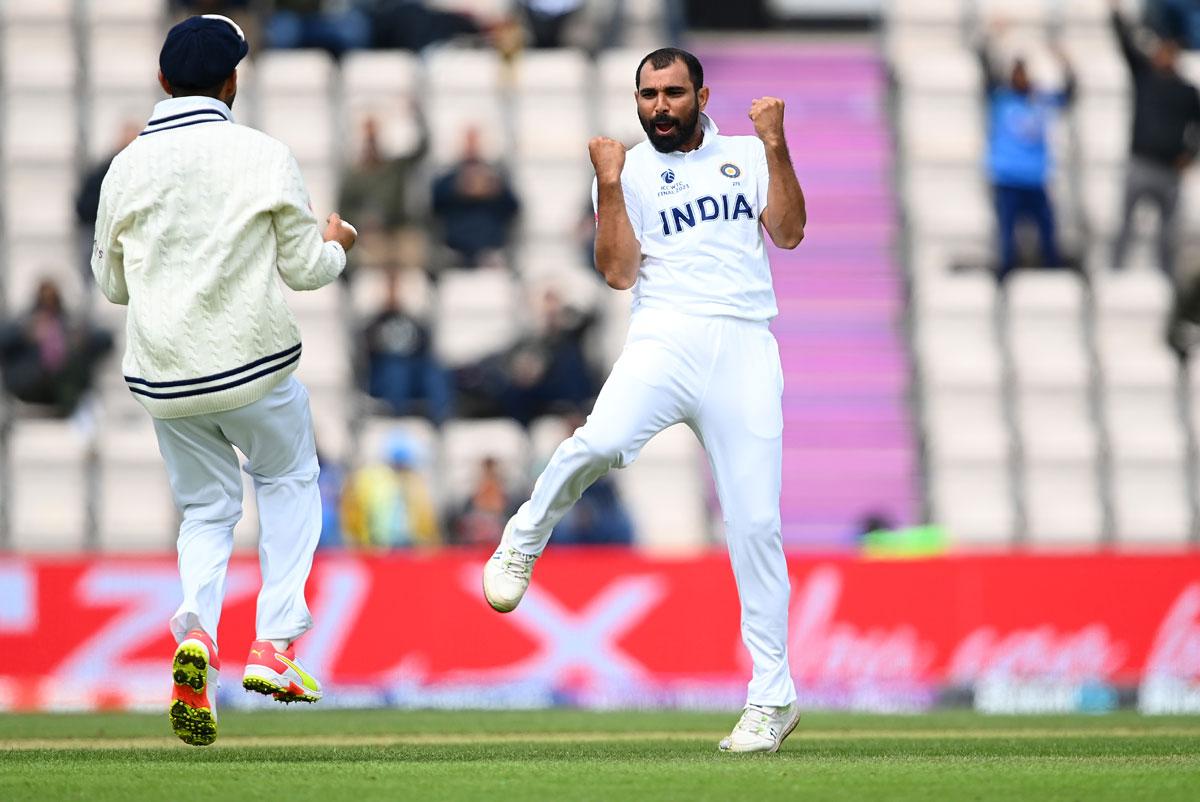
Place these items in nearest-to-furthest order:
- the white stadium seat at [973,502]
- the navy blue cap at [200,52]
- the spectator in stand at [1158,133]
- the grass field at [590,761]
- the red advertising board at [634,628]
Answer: the grass field at [590,761] < the navy blue cap at [200,52] < the red advertising board at [634,628] < the white stadium seat at [973,502] < the spectator in stand at [1158,133]

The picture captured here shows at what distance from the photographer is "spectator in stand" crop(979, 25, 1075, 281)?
15.6 metres

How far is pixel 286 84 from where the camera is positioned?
16.3m

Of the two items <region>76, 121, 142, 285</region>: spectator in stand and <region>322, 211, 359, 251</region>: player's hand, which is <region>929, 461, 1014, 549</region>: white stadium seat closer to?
<region>76, 121, 142, 285</region>: spectator in stand

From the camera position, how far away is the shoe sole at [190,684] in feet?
20.3

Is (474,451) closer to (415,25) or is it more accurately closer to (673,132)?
(415,25)

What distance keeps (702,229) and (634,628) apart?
530cm

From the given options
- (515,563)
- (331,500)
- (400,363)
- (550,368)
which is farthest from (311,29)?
(515,563)

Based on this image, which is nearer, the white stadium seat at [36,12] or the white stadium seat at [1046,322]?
the white stadium seat at [1046,322]

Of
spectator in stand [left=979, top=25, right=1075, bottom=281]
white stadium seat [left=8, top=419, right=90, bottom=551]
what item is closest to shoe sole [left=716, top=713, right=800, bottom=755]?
white stadium seat [left=8, top=419, right=90, bottom=551]

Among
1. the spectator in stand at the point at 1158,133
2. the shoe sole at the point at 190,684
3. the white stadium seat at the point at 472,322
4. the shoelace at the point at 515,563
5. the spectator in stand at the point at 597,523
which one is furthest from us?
the spectator in stand at the point at 1158,133

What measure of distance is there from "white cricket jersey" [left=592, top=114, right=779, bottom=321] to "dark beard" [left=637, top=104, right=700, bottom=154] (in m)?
0.04

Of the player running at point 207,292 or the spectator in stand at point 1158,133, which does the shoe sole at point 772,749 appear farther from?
the spectator in stand at point 1158,133

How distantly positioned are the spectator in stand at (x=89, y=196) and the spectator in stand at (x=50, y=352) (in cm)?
100

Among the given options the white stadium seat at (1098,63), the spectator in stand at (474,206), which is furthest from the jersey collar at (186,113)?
the white stadium seat at (1098,63)
